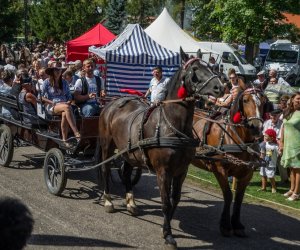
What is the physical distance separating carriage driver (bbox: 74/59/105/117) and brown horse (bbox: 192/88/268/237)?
2270mm

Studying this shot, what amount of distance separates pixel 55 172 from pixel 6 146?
1958 mm

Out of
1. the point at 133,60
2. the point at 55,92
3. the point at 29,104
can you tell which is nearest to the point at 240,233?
the point at 55,92

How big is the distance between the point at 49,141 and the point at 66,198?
1143mm

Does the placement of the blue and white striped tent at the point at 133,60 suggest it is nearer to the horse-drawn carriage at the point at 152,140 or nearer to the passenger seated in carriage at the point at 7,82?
the passenger seated in carriage at the point at 7,82

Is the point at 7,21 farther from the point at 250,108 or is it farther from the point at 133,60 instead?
the point at 250,108

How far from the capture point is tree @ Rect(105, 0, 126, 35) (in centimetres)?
4222

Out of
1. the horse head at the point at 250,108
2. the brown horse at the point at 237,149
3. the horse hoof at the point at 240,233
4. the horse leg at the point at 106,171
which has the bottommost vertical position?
the horse hoof at the point at 240,233

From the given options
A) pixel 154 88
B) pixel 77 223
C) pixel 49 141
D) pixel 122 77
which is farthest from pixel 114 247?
pixel 122 77

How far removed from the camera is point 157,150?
21.2ft

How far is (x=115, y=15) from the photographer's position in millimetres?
42344

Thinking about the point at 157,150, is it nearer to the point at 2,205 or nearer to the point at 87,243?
the point at 87,243

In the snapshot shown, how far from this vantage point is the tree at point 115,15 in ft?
139

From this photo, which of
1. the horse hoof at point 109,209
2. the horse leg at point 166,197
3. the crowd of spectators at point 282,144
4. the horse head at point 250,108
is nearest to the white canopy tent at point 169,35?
the crowd of spectators at point 282,144

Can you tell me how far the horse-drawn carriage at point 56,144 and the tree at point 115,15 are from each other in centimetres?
3299
